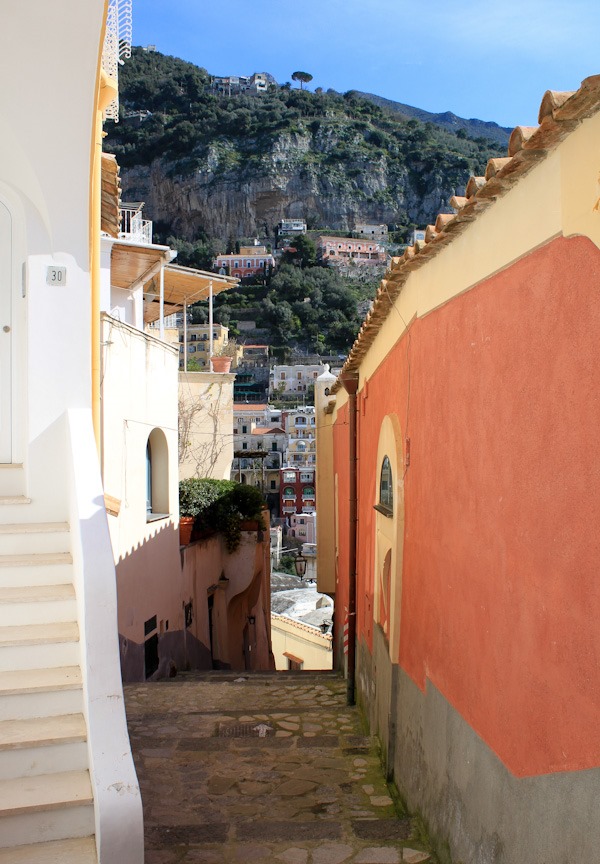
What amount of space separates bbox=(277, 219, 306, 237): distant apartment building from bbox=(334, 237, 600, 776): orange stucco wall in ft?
372

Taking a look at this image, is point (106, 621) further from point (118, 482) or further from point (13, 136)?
point (118, 482)

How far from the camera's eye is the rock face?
111 metres

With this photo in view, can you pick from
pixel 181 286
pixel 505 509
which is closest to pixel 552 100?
pixel 505 509

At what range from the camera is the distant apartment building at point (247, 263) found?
10550cm

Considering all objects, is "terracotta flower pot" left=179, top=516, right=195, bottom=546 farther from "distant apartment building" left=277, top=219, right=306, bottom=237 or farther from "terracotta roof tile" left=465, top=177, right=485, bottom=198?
"distant apartment building" left=277, top=219, right=306, bottom=237

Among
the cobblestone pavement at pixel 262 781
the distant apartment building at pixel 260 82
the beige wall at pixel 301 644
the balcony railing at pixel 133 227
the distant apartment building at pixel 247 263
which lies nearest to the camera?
the cobblestone pavement at pixel 262 781

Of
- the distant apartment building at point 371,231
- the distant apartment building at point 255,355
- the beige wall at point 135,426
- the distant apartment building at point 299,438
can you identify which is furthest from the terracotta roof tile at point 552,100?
the distant apartment building at point 371,231

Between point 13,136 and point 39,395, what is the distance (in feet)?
5.52

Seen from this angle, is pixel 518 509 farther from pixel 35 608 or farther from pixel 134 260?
pixel 134 260

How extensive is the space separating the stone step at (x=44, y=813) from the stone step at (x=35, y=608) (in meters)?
1.02

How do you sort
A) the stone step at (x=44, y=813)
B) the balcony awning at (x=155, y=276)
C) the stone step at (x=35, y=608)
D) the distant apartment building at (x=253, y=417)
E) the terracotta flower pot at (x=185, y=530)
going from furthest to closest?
the distant apartment building at (x=253, y=417) → the terracotta flower pot at (x=185, y=530) → the balcony awning at (x=155, y=276) → the stone step at (x=35, y=608) → the stone step at (x=44, y=813)

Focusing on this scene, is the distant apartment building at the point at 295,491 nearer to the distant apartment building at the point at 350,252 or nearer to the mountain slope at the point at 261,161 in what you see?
the distant apartment building at the point at 350,252

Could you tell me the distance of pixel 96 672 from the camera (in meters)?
3.57

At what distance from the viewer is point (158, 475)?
43.6ft
